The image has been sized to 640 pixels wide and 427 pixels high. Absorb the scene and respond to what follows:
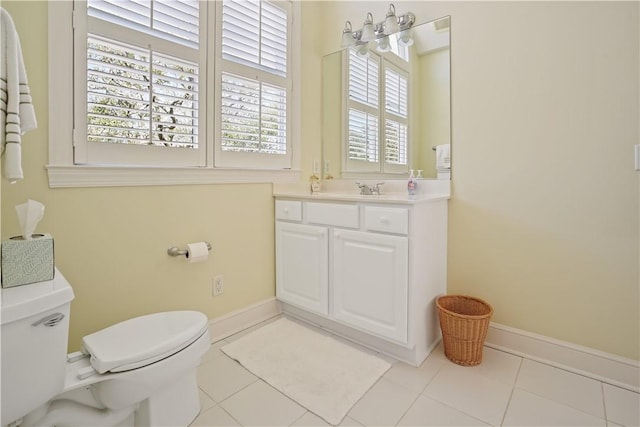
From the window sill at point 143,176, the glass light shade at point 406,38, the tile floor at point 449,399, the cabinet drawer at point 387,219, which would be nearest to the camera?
the tile floor at point 449,399

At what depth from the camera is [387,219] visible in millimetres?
1728

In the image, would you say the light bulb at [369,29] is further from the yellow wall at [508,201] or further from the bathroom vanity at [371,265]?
the bathroom vanity at [371,265]

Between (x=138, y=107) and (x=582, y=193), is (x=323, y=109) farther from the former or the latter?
(x=582, y=193)

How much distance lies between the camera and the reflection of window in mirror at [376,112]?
88.0 inches

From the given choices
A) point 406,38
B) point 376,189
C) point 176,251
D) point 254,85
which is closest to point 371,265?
point 376,189

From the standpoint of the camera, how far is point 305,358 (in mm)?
1817

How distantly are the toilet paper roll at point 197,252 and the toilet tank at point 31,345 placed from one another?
2.57 ft

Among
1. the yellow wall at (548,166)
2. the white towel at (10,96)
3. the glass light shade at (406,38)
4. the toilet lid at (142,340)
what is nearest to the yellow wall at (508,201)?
the yellow wall at (548,166)

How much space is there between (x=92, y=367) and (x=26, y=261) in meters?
0.42

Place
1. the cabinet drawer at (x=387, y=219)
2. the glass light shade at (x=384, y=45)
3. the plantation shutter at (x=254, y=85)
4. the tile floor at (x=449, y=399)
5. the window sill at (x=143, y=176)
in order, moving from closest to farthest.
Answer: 1. the tile floor at (x=449, y=399)
2. the window sill at (x=143, y=176)
3. the cabinet drawer at (x=387, y=219)
4. the plantation shutter at (x=254, y=85)
5. the glass light shade at (x=384, y=45)

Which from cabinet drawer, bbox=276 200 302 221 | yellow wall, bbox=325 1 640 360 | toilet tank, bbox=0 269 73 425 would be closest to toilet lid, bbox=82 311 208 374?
toilet tank, bbox=0 269 73 425

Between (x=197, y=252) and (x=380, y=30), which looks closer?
(x=197, y=252)

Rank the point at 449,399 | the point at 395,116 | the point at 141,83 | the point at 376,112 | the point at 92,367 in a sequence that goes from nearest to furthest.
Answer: the point at 92,367 → the point at 449,399 → the point at 141,83 → the point at 395,116 → the point at 376,112

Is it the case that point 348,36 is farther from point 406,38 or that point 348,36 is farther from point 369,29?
point 406,38
